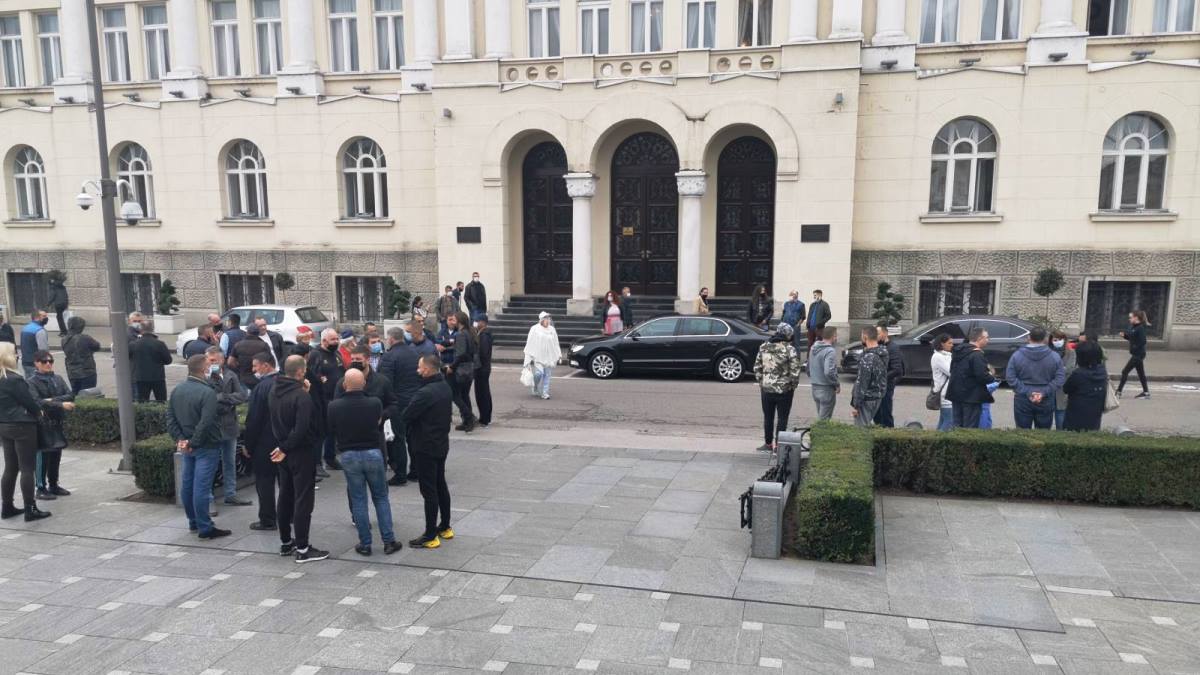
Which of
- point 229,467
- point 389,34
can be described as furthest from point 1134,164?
point 229,467

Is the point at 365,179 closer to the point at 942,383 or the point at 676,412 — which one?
the point at 676,412

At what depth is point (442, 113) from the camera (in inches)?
896

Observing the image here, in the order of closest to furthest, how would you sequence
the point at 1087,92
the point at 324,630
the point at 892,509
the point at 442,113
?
1. the point at 324,630
2. the point at 892,509
3. the point at 1087,92
4. the point at 442,113

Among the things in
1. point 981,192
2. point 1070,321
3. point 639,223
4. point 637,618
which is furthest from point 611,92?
point 637,618

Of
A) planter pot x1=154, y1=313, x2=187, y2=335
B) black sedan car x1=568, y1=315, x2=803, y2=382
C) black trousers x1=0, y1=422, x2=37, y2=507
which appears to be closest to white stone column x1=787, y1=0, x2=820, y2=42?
black sedan car x1=568, y1=315, x2=803, y2=382

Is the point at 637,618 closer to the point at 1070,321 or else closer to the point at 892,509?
the point at 892,509

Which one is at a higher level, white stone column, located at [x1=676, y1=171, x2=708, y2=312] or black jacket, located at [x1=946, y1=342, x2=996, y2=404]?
white stone column, located at [x1=676, y1=171, x2=708, y2=312]

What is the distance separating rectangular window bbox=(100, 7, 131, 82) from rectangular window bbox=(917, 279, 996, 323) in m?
25.0

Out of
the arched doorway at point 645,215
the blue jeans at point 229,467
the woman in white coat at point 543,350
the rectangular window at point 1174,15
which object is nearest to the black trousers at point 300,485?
the blue jeans at point 229,467

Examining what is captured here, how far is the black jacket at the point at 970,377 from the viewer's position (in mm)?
10055

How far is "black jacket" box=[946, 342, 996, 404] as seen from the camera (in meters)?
10.1

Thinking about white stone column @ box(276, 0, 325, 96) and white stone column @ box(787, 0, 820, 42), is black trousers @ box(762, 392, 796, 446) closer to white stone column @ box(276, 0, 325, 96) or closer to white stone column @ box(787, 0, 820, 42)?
white stone column @ box(787, 0, 820, 42)

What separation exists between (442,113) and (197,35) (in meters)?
8.76

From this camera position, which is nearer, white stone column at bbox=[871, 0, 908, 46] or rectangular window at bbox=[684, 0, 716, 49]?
white stone column at bbox=[871, 0, 908, 46]
